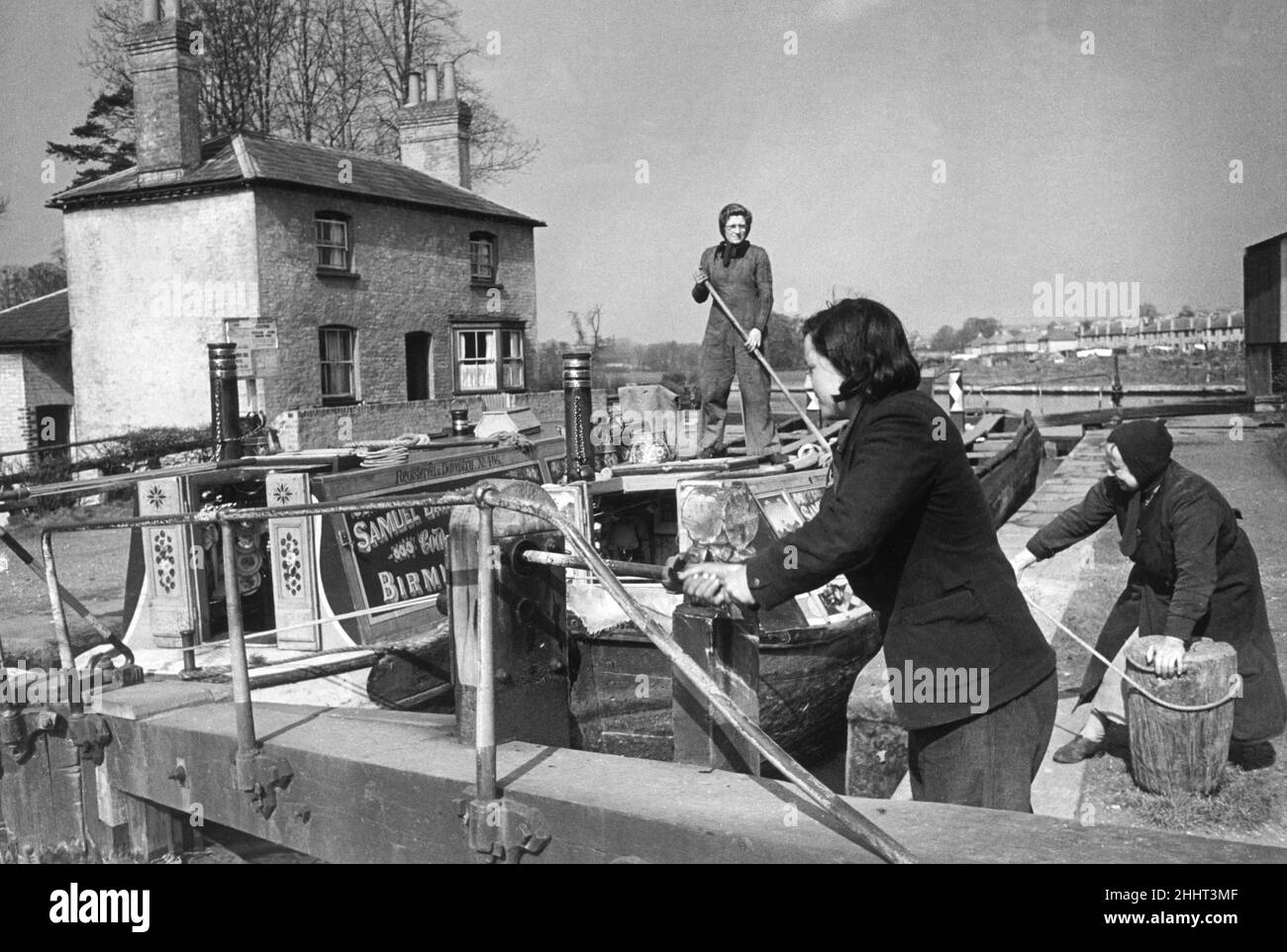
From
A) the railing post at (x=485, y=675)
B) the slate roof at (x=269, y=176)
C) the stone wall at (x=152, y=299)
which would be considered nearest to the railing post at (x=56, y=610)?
the railing post at (x=485, y=675)

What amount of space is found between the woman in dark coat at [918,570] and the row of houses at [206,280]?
1842 centimetres

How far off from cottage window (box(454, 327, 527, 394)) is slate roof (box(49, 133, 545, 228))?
2.98 m

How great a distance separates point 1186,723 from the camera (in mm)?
4539

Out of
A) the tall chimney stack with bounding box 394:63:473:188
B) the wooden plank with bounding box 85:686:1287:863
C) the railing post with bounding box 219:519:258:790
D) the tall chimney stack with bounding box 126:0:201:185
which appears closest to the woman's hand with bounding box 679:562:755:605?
the wooden plank with bounding box 85:686:1287:863

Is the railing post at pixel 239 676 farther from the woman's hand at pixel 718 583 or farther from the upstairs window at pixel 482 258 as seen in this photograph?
→ the upstairs window at pixel 482 258

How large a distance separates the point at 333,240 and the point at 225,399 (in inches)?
684

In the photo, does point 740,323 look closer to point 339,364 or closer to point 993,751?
point 993,751

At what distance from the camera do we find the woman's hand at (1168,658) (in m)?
4.49

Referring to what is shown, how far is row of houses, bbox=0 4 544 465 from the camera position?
22016mm

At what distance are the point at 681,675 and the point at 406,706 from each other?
10.7ft

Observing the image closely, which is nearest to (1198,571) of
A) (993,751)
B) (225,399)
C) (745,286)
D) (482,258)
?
(993,751)

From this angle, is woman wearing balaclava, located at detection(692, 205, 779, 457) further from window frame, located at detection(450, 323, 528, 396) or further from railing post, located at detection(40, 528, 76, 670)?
window frame, located at detection(450, 323, 528, 396)
